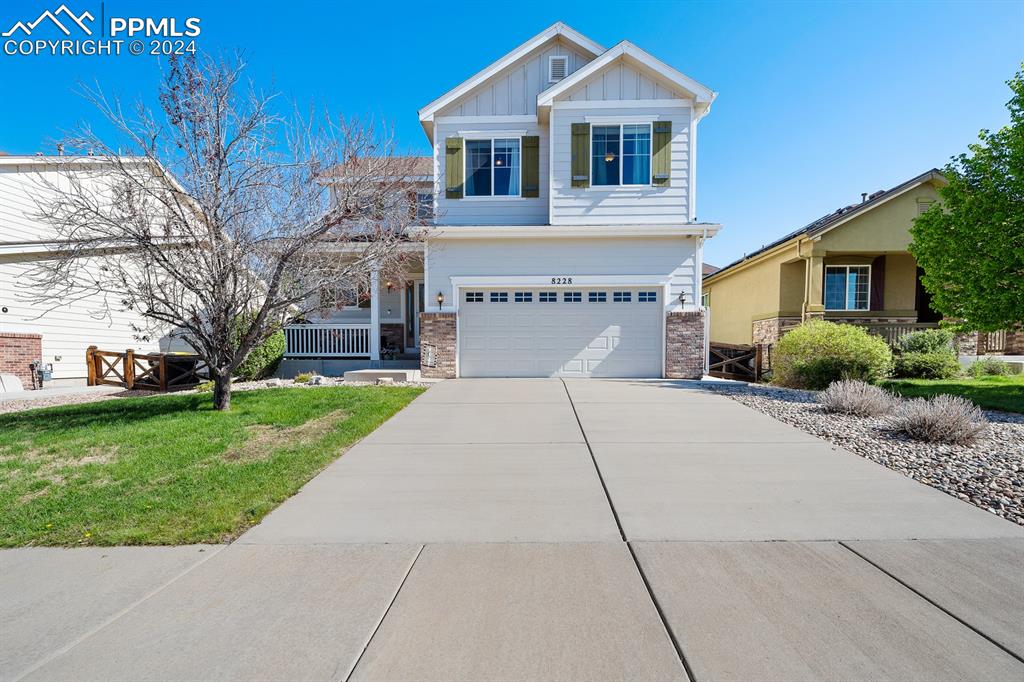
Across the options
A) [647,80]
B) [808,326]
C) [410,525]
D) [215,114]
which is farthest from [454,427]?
[647,80]

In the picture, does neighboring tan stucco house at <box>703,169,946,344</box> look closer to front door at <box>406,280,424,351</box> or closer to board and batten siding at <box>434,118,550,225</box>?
board and batten siding at <box>434,118,550,225</box>

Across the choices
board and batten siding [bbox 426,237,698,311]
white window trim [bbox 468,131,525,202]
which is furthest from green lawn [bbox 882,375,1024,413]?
white window trim [bbox 468,131,525,202]

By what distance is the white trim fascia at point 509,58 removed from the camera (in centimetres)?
1257

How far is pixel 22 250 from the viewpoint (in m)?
10.9

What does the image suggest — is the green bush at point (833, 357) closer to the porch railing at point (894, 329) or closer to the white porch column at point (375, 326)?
the porch railing at point (894, 329)

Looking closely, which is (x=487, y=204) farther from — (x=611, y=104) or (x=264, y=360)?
(x=264, y=360)

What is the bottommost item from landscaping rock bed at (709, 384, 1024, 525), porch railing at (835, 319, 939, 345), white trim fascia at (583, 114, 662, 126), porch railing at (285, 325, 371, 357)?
landscaping rock bed at (709, 384, 1024, 525)

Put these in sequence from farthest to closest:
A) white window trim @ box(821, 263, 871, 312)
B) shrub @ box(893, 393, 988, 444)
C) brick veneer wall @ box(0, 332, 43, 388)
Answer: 1. white window trim @ box(821, 263, 871, 312)
2. brick veneer wall @ box(0, 332, 43, 388)
3. shrub @ box(893, 393, 988, 444)

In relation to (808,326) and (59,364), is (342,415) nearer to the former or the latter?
(59,364)

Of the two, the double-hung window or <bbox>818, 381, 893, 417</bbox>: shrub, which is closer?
<bbox>818, 381, 893, 417</bbox>: shrub

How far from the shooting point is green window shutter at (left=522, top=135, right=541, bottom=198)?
12.6 m

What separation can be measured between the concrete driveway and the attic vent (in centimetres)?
1235

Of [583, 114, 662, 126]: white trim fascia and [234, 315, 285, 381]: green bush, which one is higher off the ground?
[583, 114, 662, 126]: white trim fascia

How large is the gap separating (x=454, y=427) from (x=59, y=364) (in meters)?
12.2
